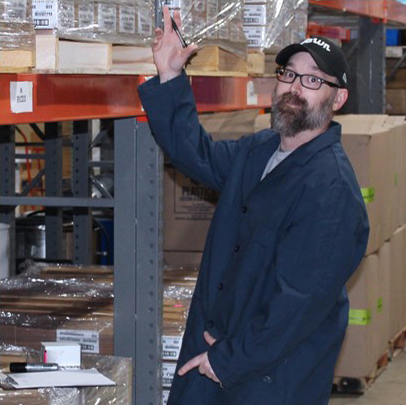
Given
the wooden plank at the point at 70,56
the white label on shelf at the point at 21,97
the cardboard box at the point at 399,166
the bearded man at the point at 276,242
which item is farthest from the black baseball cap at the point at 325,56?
the cardboard box at the point at 399,166

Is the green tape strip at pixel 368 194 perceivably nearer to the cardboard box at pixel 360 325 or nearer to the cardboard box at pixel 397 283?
the cardboard box at pixel 360 325

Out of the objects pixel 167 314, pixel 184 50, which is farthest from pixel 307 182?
pixel 167 314

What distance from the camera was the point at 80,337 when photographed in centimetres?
440

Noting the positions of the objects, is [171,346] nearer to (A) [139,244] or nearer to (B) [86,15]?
(A) [139,244]

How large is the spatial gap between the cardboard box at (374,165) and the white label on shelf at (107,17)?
3.21 meters

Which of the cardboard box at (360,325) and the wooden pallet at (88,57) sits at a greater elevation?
the wooden pallet at (88,57)

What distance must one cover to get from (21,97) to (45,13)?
0.34 meters

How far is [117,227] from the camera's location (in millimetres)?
4148

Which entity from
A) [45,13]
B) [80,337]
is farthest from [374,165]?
[45,13]

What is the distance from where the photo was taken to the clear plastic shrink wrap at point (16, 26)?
10.1 ft

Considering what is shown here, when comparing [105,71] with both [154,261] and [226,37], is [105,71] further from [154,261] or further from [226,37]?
[226,37]

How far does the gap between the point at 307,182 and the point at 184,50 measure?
0.64 metres

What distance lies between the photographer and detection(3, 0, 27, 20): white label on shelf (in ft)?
10.2

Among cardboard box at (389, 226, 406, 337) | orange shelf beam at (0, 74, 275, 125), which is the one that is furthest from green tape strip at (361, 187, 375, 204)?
orange shelf beam at (0, 74, 275, 125)
